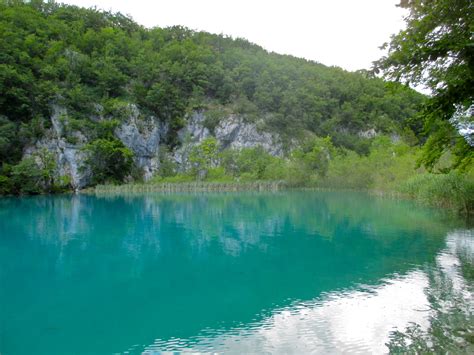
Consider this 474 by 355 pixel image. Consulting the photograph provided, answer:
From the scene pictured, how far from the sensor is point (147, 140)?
61.2 meters

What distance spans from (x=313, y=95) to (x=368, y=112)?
12220 millimetres

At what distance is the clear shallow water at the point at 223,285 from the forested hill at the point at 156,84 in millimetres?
37902

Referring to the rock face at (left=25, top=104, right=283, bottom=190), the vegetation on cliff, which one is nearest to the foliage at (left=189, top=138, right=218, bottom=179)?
the vegetation on cliff

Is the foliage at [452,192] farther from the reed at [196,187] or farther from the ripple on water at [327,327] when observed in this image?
the reed at [196,187]

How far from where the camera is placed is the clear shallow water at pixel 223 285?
6949 millimetres

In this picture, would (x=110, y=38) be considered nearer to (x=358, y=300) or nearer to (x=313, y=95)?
(x=313, y=95)

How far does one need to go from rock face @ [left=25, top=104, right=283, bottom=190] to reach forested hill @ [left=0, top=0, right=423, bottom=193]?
963mm

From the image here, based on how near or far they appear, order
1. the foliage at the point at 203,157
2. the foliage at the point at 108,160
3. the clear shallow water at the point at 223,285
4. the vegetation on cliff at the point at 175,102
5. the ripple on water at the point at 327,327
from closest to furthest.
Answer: the ripple on water at the point at 327,327 → the clear shallow water at the point at 223,285 → the vegetation on cliff at the point at 175,102 → the foliage at the point at 108,160 → the foliage at the point at 203,157

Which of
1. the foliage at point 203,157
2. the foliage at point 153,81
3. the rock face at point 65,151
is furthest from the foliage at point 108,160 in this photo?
the foliage at point 203,157

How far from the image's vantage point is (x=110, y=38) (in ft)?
233

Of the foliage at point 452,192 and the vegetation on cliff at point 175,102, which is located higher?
the vegetation on cliff at point 175,102

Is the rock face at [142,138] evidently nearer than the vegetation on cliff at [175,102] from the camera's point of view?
No

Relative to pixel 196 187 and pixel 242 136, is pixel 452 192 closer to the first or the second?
pixel 196 187

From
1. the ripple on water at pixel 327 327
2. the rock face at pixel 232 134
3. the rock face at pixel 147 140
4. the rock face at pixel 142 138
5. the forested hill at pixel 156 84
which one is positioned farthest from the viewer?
the rock face at pixel 232 134
